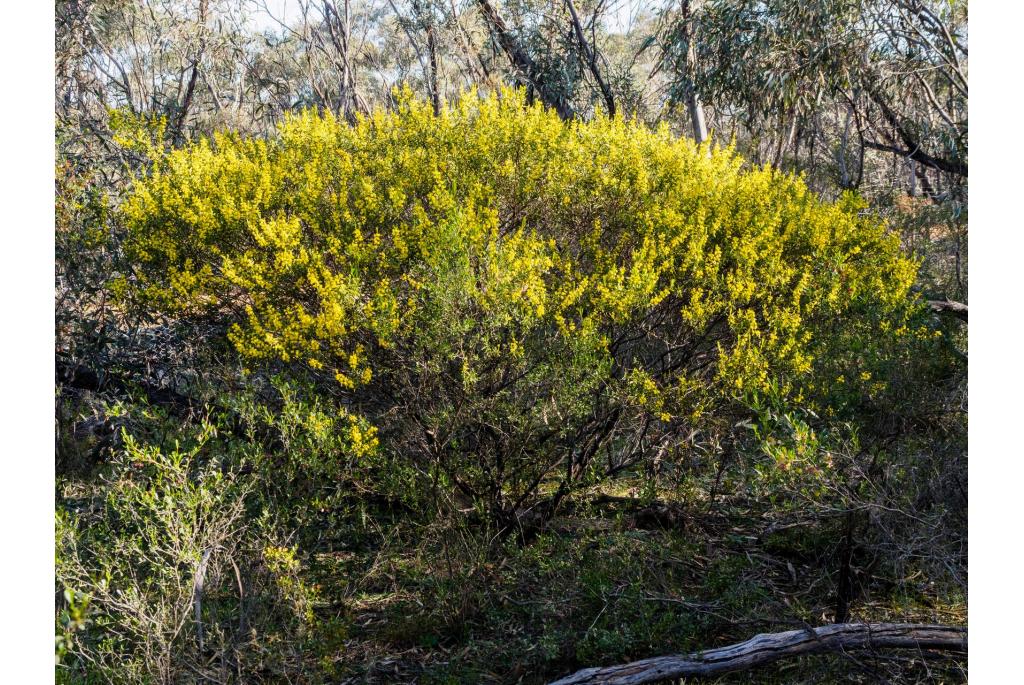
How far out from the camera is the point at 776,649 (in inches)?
129

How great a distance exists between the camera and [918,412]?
4.08 meters

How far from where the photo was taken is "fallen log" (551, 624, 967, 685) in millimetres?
3186

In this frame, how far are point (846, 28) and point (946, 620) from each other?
6.60 metres

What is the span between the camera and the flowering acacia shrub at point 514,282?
3812 mm

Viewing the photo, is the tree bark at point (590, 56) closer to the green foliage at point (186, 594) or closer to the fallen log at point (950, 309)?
the fallen log at point (950, 309)

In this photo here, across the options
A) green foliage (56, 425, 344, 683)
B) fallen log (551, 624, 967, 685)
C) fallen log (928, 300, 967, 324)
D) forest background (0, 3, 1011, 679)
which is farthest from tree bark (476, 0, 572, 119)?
fallen log (551, 624, 967, 685)

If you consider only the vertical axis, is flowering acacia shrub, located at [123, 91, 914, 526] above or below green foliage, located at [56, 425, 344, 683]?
above

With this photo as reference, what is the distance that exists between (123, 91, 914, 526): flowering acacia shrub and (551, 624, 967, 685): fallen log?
3.43 ft

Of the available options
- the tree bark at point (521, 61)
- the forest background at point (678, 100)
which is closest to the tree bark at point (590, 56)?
the forest background at point (678, 100)

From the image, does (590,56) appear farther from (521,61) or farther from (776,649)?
(776,649)

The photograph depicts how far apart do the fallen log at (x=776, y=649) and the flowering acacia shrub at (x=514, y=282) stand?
1.05 m

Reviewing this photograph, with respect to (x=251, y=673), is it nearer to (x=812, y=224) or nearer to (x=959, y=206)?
(x=812, y=224)

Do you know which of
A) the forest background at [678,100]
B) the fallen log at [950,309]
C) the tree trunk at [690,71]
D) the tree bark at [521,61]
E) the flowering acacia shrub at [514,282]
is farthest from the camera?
the tree bark at [521,61]

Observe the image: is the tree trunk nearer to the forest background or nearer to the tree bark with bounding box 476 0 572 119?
the forest background
